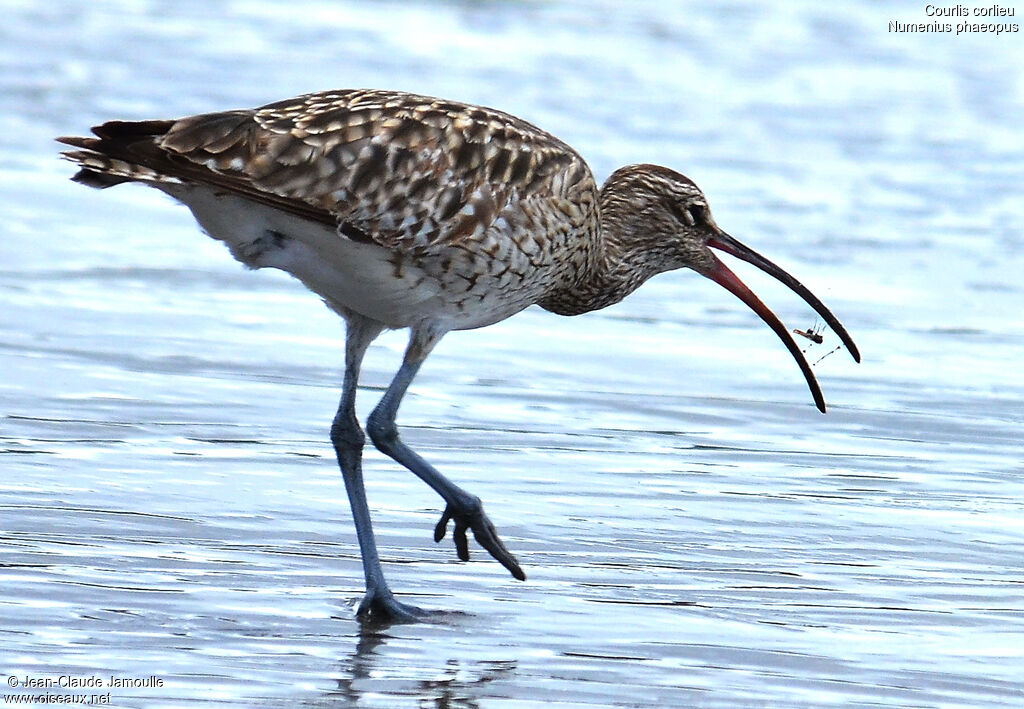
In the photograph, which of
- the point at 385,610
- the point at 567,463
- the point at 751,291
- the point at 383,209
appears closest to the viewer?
the point at 385,610

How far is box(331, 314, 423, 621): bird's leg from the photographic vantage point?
6672 millimetres

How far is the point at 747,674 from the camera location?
614 cm

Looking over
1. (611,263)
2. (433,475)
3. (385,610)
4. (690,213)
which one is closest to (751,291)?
(690,213)

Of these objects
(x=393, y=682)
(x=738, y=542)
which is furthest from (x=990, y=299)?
(x=393, y=682)

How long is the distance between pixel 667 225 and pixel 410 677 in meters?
2.85

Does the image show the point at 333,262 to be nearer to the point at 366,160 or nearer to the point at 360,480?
the point at 366,160

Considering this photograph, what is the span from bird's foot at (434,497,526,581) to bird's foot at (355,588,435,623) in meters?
0.39

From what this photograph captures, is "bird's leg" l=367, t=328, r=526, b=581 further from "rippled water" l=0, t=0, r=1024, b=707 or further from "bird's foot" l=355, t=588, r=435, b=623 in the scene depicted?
"bird's foot" l=355, t=588, r=435, b=623

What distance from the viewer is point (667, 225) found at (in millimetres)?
8297

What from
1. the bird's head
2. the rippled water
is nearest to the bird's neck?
the bird's head

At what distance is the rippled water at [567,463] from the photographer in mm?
6191

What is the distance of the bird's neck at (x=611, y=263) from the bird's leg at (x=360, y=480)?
0.87m

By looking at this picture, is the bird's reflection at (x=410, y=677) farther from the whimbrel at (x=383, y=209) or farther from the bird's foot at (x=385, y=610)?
the whimbrel at (x=383, y=209)

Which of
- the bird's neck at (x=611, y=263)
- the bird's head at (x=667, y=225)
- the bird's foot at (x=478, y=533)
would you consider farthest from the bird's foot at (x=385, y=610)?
the bird's head at (x=667, y=225)
